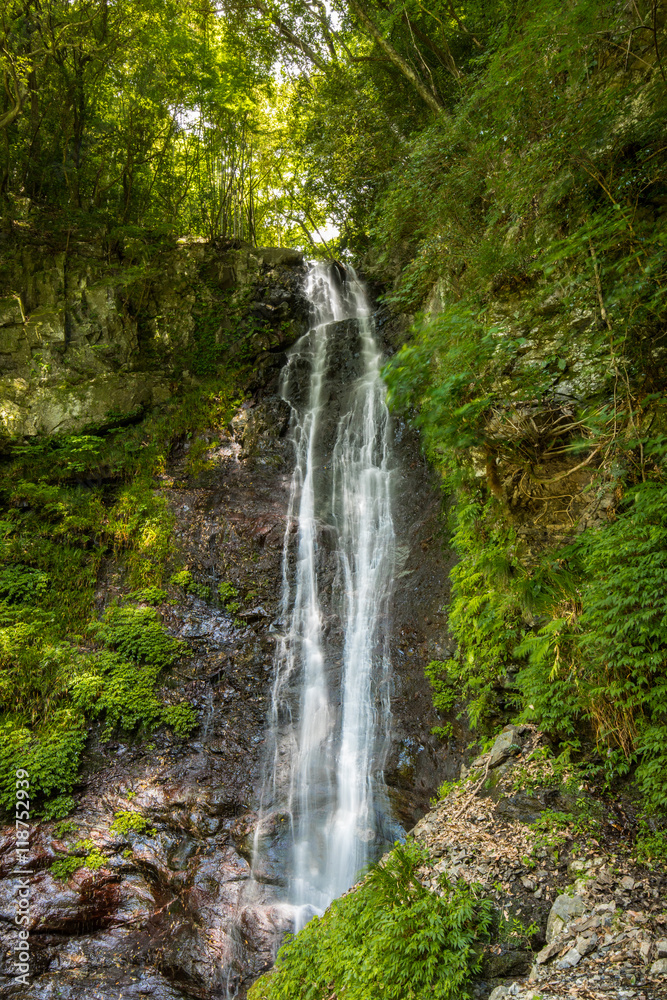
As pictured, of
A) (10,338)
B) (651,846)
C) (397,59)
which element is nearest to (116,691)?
(651,846)

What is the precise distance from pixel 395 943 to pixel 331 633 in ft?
14.8

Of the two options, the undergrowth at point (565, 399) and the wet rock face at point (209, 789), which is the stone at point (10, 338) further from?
the undergrowth at point (565, 399)

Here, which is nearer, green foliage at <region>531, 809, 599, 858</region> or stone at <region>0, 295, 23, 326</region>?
green foliage at <region>531, 809, 599, 858</region>

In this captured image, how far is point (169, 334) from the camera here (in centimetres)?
1188

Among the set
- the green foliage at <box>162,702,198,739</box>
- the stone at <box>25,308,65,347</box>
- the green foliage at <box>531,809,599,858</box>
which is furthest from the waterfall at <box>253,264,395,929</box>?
the stone at <box>25,308,65,347</box>

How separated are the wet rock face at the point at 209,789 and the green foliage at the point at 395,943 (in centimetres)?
141

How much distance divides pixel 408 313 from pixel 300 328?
3.17 m

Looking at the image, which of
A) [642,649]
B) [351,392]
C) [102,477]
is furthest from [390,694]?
[102,477]

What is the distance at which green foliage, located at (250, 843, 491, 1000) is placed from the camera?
10.3ft

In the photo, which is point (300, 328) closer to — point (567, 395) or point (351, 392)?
point (351, 392)

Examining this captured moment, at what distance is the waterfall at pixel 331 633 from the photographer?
5.95 m

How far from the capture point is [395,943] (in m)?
3.34

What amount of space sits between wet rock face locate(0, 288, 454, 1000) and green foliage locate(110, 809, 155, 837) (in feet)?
0.18

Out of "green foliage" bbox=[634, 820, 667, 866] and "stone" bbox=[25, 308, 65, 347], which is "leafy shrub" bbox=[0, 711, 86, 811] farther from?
"stone" bbox=[25, 308, 65, 347]
